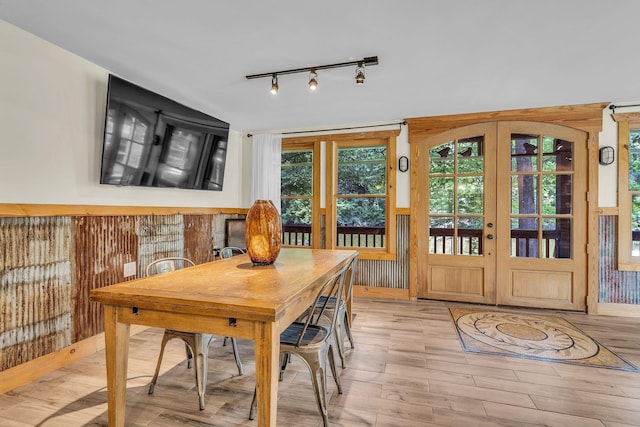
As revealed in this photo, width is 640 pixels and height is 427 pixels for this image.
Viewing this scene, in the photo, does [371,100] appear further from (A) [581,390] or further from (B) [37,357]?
(B) [37,357]

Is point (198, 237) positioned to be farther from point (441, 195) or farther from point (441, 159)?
point (441, 159)

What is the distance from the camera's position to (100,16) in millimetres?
1946

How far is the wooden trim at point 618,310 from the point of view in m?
3.42

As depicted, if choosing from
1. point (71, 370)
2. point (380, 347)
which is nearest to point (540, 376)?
point (380, 347)

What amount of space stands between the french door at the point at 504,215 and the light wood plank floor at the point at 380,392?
1.05 m

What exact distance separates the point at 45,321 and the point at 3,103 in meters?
1.51

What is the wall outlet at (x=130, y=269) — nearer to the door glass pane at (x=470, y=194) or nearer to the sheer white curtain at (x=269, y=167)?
the sheer white curtain at (x=269, y=167)

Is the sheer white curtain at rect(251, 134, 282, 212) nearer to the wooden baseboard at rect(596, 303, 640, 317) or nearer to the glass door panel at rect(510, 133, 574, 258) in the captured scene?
the glass door panel at rect(510, 133, 574, 258)

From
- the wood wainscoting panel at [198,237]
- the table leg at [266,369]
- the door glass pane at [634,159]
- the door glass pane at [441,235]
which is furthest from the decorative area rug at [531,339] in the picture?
the wood wainscoting panel at [198,237]

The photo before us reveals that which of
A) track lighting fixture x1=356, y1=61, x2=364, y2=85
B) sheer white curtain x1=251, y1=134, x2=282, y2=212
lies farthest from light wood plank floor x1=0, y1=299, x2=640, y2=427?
sheer white curtain x1=251, y1=134, x2=282, y2=212

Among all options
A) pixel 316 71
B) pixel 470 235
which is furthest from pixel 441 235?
pixel 316 71

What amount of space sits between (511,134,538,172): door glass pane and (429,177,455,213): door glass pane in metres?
0.75

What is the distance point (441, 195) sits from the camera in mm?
4066

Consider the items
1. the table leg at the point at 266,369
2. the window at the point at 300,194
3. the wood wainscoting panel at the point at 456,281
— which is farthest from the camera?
the window at the point at 300,194
